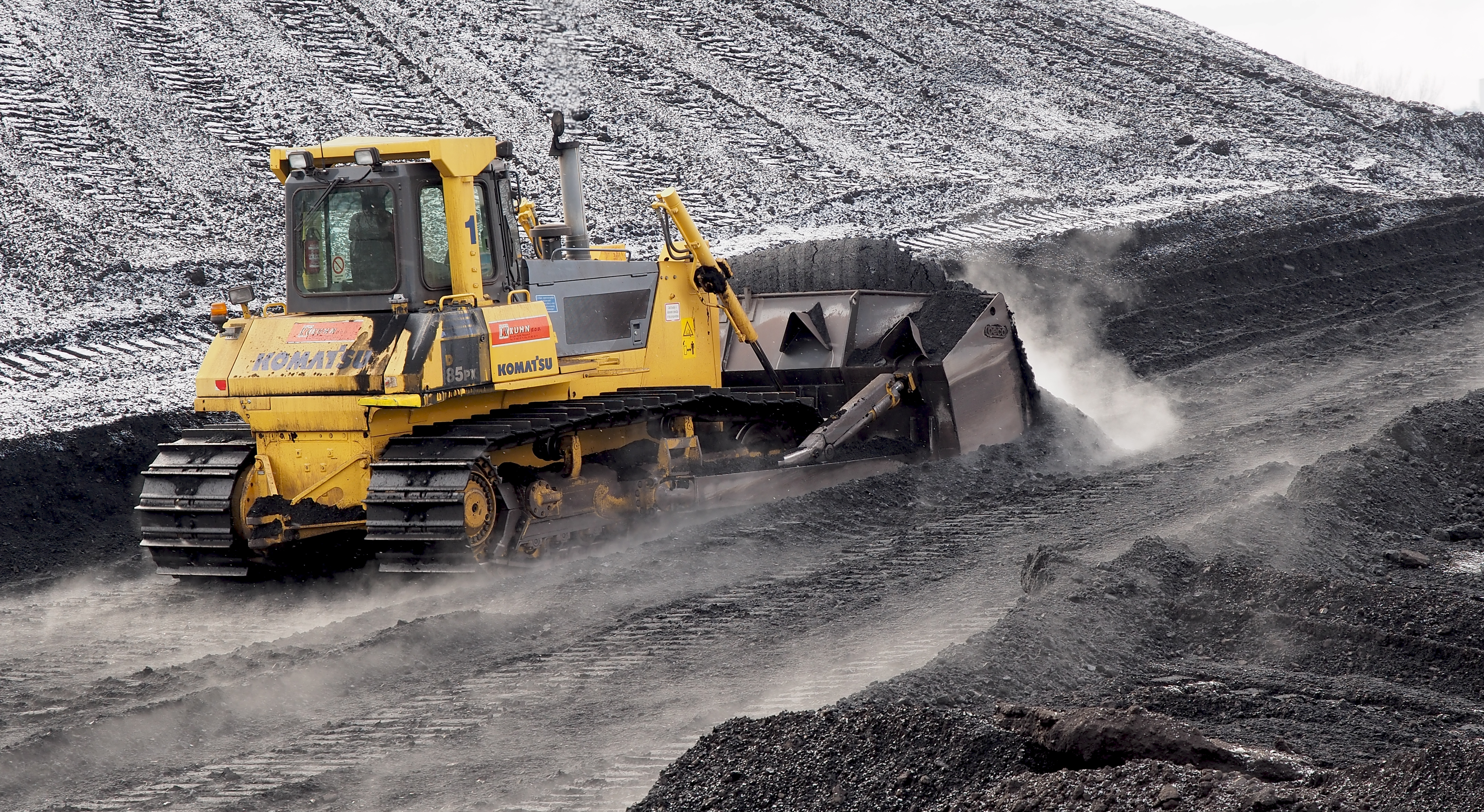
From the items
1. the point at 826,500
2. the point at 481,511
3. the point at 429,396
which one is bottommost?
the point at 826,500

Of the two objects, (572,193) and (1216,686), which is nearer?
(1216,686)

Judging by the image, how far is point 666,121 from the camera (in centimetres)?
2111

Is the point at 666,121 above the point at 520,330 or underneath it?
above

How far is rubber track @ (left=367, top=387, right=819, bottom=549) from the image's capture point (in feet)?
23.0

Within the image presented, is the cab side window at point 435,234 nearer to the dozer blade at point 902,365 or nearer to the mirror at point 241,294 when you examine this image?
the mirror at point 241,294

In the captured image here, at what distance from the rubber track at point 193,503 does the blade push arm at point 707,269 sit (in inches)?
113

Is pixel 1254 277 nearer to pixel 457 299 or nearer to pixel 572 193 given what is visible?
pixel 572 193

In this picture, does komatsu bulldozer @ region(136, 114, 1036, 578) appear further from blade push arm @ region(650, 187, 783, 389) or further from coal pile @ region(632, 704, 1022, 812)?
coal pile @ region(632, 704, 1022, 812)

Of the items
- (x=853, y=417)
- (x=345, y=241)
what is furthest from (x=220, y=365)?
(x=853, y=417)

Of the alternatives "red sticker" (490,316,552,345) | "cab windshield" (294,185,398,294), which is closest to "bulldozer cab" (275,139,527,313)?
"cab windshield" (294,185,398,294)

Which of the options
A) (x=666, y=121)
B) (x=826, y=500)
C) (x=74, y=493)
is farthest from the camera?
(x=666, y=121)

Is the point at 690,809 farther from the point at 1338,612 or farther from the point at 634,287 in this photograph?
the point at 634,287

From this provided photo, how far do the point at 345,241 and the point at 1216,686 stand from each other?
513 cm

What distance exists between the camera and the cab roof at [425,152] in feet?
24.5
